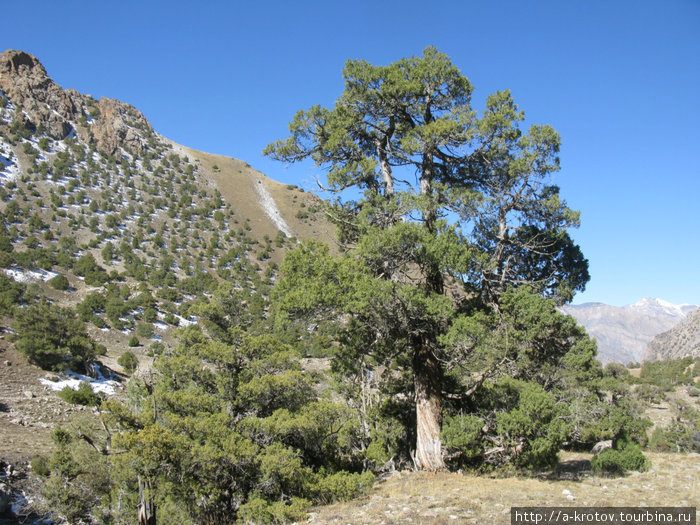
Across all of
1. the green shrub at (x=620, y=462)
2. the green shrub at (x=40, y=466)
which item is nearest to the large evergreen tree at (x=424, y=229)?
the green shrub at (x=620, y=462)

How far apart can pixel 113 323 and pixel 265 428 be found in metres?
29.7

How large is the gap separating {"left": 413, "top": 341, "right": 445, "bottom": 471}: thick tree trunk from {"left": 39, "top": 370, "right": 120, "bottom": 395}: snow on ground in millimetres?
17328

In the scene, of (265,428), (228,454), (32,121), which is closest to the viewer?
(228,454)

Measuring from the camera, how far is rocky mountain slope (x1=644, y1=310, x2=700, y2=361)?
7025 centimetres

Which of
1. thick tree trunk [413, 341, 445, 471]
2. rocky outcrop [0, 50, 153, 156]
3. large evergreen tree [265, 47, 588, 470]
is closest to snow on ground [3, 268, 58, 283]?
large evergreen tree [265, 47, 588, 470]

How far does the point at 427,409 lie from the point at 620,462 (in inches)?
166

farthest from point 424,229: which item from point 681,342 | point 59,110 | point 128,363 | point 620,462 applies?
point 681,342

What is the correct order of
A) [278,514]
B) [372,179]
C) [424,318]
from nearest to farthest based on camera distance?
1. [278,514]
2. [424,318]
3. [372,179]

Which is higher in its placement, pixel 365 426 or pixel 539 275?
pixel 539 275

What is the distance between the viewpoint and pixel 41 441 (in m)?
14.8

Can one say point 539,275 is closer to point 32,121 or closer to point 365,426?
point 365,426

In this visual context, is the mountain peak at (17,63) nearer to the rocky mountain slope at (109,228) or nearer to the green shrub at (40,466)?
the rocky mountain slope at (109,228)

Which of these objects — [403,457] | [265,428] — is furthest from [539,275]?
[265,428]

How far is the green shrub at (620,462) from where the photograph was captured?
9.50 meters
